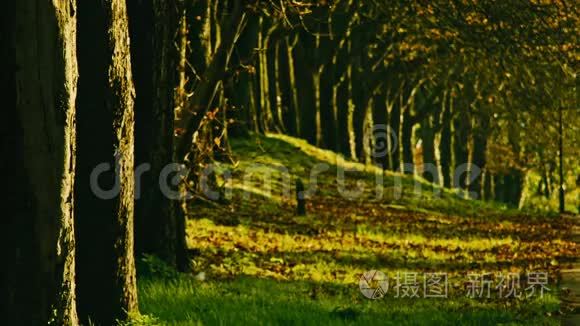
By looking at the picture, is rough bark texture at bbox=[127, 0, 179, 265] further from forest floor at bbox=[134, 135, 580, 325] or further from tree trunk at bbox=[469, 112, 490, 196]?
tree trunk at bbox=[469, 112, 490, 196]

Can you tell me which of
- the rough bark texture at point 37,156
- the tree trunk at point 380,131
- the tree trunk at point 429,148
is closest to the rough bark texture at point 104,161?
the rough bark texture at point 37,156

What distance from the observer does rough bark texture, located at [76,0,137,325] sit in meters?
8.45

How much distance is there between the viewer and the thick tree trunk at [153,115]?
12398mm

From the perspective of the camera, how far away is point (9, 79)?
6820mm

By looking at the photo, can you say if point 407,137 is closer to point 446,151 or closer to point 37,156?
point 446,151

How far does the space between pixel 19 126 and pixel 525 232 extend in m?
23.0

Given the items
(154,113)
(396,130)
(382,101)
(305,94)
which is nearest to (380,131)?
(396,130)

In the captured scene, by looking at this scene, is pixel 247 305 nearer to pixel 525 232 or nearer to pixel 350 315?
pixel 350 315

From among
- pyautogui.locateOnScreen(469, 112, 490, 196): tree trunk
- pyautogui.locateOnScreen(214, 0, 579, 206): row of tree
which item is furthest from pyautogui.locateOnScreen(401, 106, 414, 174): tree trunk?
pyautogui.locateOnScreen(469, 112, 490, 196): tree trunk

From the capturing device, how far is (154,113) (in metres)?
12.8

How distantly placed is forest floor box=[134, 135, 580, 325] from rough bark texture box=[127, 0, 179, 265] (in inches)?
18.0

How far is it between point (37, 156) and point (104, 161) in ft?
6.05

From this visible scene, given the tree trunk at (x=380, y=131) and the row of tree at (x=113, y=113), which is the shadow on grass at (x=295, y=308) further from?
the tree trunk at (x=380, y=131)

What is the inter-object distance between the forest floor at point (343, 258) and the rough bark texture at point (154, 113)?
458 mm
